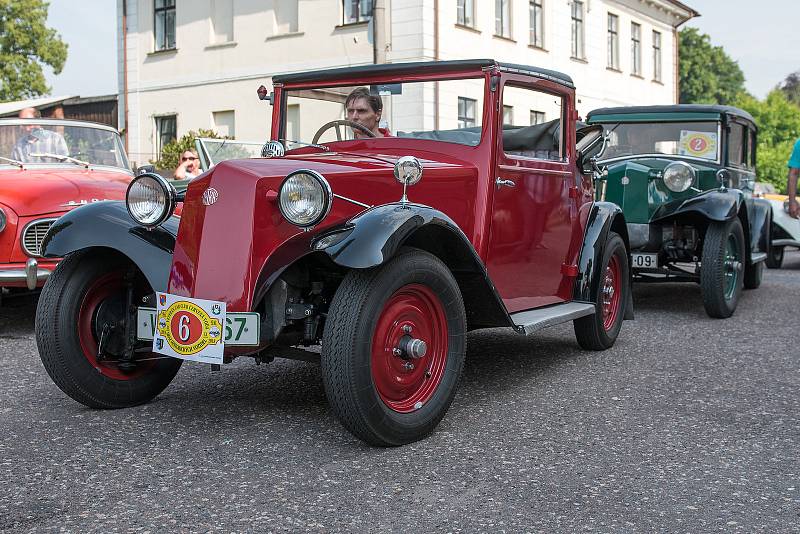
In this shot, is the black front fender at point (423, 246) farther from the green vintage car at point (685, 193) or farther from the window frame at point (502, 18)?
the window frame at point (502, 18)

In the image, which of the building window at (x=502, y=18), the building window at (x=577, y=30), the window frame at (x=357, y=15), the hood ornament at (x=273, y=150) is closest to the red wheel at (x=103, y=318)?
the hood ornament at (x=273, y=150)

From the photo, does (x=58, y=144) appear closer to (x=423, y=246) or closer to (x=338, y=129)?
(x=338, y=129)

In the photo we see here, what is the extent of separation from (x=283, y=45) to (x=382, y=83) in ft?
53.8

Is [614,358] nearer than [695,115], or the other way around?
[614,358]

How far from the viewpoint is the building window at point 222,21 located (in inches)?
848

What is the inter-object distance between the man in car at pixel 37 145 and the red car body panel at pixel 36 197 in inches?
11.8

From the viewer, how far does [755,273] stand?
30.1 feet

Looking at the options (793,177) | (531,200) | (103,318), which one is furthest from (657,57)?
(103,318)

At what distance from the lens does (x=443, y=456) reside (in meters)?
3.46

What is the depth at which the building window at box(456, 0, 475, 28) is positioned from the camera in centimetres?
1911

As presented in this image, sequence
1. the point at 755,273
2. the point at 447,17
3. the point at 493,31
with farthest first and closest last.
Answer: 1. the point at 493,31
2. the point at 447,17
3. the point at 755,273

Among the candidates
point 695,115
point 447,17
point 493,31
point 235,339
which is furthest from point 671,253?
point 493,31

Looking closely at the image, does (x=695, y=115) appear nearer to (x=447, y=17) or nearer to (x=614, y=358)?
(x=614, y=358)

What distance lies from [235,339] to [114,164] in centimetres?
507
